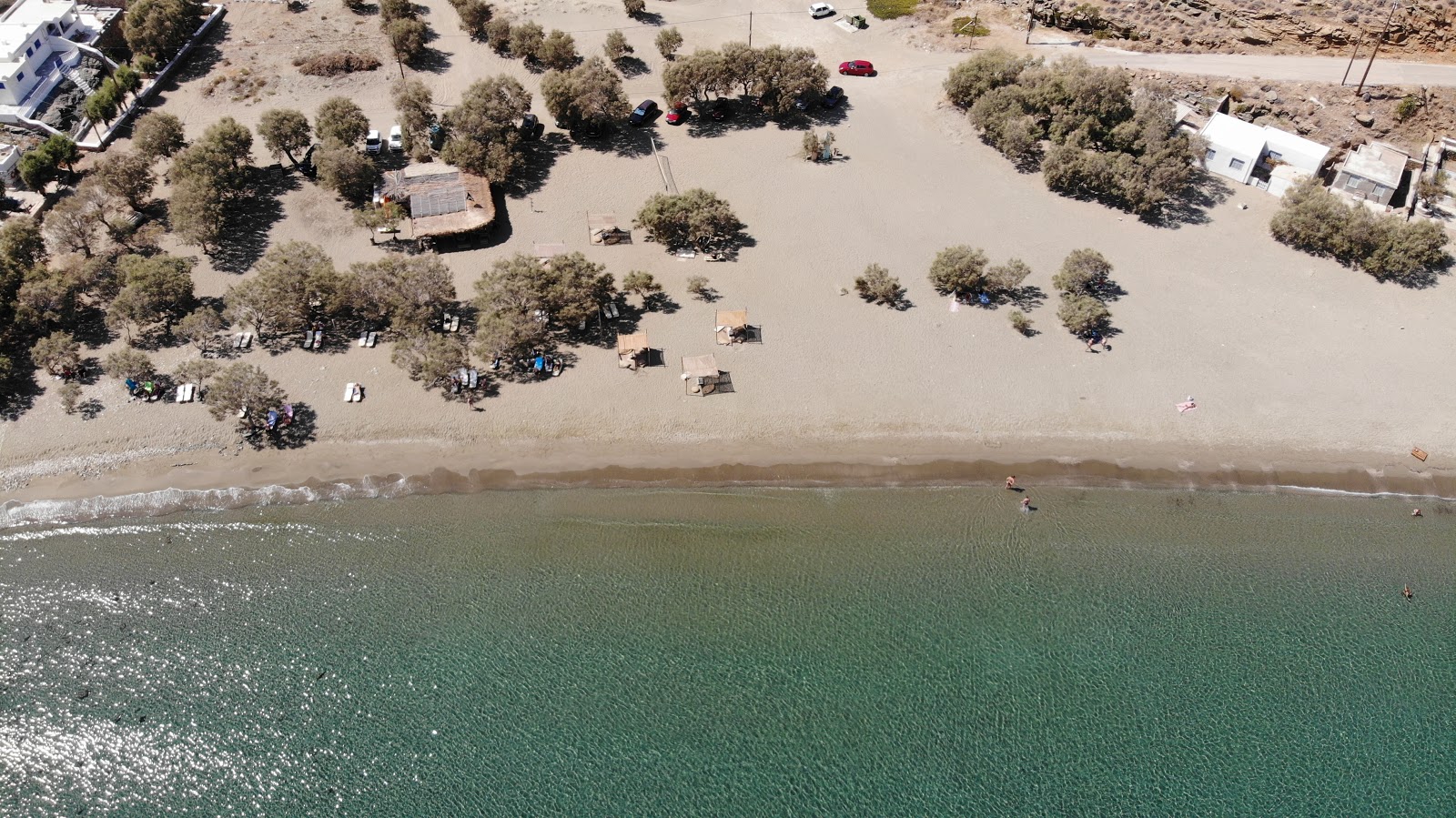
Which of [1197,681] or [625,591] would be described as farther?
[625,591]

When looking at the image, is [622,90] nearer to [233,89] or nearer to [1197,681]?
[233,89]

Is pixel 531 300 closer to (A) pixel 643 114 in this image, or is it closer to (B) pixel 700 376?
(B) pixel 700 376

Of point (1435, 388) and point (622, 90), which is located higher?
point (622, 90)

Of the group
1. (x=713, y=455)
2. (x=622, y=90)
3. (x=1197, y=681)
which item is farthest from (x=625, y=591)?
(x=622, y=90)

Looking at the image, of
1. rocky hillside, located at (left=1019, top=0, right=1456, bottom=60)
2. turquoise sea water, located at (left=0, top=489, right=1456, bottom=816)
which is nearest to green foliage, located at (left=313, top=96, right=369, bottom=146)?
turquoise sea water, located at (left=0, top=489, right=1456, bottom=816)

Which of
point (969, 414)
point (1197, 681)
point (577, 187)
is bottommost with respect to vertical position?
point (1197, 681)

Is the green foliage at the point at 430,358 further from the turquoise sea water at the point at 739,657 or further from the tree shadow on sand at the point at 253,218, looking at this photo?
the tree shadow on sand at the point at 253,218
